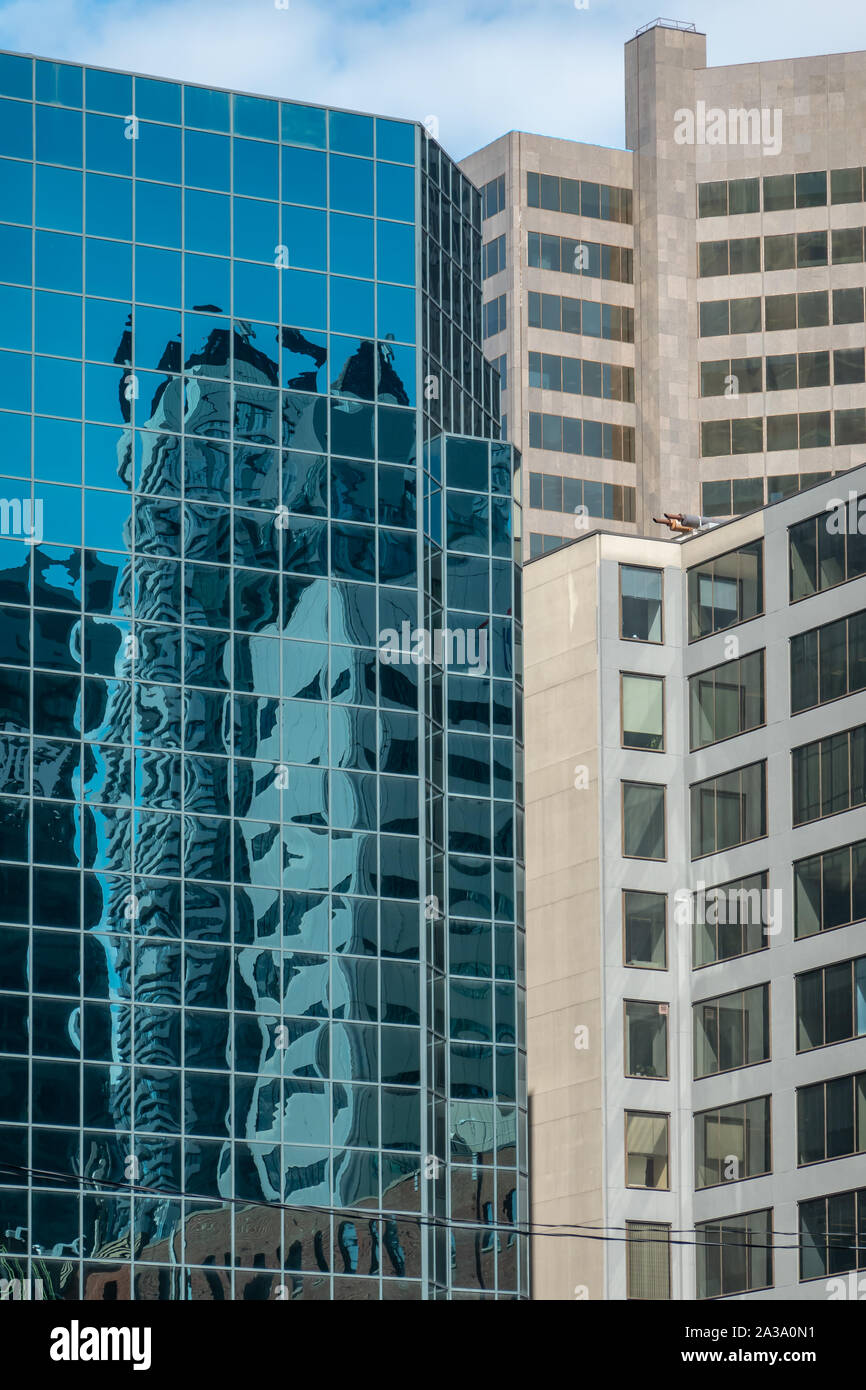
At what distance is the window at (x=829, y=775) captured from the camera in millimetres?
83938

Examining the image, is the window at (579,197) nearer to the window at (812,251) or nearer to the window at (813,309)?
the window at (812,251)

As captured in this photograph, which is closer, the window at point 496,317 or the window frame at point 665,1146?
the window frame at point 665,1146

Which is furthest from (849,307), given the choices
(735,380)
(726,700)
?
(726,700)

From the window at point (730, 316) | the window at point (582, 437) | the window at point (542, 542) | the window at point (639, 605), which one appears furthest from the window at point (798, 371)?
the window at point (639, 605)

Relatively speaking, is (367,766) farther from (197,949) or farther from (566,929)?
(566,929)

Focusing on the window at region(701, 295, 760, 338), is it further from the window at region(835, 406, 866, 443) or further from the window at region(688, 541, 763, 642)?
the window at region(688, 541, 763, 642)

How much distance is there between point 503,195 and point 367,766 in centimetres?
7075

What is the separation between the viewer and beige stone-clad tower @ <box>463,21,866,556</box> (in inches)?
5221

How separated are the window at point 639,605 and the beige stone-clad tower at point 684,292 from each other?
118 feet

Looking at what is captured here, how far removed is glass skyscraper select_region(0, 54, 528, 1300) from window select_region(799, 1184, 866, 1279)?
14014 mm

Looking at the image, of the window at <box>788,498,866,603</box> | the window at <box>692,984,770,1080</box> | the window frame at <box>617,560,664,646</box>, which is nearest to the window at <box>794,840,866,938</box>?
the window at <box>692,984,770,1080</box>

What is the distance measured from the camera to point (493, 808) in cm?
7469
